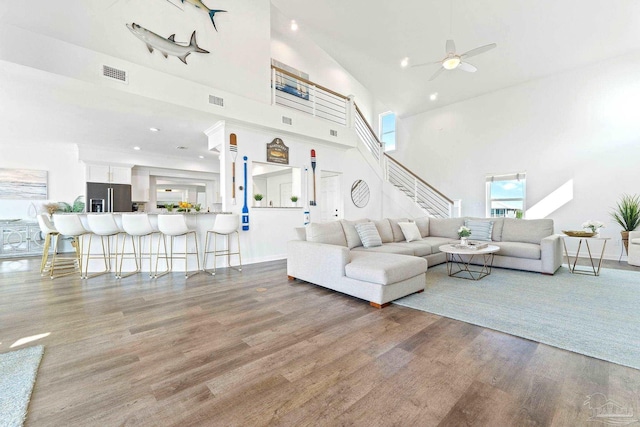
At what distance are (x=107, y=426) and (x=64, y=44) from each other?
14.7 feet

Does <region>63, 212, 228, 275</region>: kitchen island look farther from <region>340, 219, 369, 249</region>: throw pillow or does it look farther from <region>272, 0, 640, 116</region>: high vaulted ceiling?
<region>272, 0, 640, 116</region>: high vaulted ceiling

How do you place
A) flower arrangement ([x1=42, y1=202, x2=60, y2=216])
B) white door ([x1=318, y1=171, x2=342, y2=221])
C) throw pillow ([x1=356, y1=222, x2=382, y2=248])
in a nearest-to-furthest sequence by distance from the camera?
throw pillow ([x1=356, y1=222, x2=382, y2=248])
flower arrangement ([x1=42, y1=202, x2=60, y2=216])
white door ([x1=318, y1=171, x2=342, y2=221])

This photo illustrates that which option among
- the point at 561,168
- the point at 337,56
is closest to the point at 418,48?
the point at 337,56

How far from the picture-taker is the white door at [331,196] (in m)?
7.16

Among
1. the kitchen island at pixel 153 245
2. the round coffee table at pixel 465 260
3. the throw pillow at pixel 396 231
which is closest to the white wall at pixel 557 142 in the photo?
the round coffee table at pixel 465 260

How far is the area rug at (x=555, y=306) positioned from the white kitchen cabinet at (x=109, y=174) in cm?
829

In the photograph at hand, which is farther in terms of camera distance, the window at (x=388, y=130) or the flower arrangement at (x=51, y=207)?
the window at (x=388, y=130)

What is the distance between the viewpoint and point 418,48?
6242 mm

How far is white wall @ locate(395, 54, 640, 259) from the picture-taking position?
5507 mm

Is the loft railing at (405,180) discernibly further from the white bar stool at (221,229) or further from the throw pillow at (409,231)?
the white bar stool at (221,229)

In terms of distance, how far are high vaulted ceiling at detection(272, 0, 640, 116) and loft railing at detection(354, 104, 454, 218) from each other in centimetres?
170

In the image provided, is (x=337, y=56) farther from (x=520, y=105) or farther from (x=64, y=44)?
(x=64, y=44)

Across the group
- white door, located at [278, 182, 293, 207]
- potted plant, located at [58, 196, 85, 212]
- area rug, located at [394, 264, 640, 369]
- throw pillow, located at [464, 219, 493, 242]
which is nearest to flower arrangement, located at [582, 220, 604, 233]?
area rug, located at [394, 264, 640, 369]

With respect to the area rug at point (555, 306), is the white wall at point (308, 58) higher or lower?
higher
